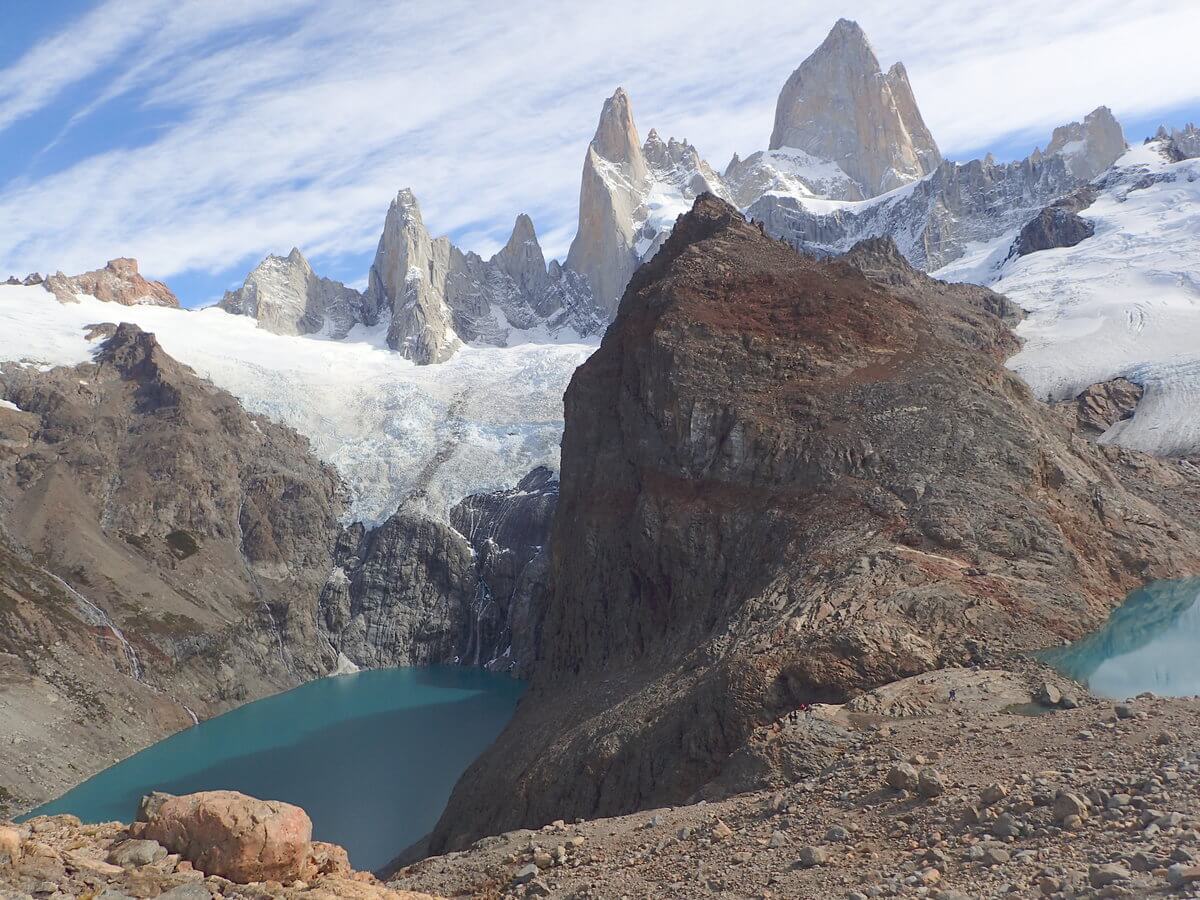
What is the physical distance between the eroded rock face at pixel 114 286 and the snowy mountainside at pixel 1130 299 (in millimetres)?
127406

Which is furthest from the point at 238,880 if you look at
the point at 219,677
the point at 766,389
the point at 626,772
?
the point at 219,677

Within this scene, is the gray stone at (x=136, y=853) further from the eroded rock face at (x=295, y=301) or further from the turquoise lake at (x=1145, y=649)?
the eroded rock face at (x=295, y=301)

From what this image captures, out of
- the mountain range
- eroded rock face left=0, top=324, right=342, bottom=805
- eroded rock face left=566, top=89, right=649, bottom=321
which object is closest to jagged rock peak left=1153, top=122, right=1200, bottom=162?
the mountain range

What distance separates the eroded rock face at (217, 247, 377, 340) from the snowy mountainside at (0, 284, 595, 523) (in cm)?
1015

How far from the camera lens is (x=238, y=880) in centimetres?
1277

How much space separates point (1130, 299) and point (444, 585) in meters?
91.2

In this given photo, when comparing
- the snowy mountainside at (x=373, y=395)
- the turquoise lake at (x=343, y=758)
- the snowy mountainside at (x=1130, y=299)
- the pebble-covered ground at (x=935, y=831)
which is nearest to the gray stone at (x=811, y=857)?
the pebble-covered ground at (x=935, y=831)

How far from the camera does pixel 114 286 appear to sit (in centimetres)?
15938

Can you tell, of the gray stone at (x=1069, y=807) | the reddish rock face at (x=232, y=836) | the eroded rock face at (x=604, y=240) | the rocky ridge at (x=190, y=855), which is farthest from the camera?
the eroded rock face at (x=604, y=240)

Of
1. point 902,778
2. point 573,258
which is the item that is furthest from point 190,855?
point 573,258

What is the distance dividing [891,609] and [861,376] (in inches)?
669

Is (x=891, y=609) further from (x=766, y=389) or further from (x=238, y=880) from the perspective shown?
(x=238, y=880)

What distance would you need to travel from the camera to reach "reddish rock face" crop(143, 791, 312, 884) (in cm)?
1281

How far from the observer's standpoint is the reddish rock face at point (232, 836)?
504 inches
